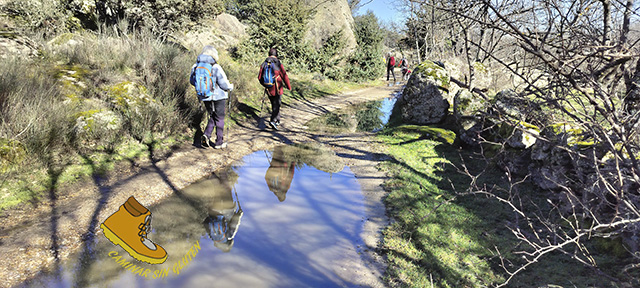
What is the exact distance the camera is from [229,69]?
1109cm

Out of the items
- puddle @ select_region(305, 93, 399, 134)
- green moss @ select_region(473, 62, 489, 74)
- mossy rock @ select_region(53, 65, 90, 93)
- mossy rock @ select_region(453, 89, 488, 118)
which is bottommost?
puddle @ select_region(305, 93, 399, 134)

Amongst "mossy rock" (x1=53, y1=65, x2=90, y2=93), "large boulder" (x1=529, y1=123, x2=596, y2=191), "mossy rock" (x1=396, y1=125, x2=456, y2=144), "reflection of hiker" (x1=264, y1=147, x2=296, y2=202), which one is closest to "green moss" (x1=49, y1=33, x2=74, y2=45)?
"mossy rock" (x1=53, y1=65, x2=90, y2=93)

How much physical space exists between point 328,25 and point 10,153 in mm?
21039

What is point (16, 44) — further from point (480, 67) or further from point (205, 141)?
point (480, 67)

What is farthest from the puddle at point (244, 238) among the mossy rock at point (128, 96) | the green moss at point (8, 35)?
the green moss at point (8, 35)

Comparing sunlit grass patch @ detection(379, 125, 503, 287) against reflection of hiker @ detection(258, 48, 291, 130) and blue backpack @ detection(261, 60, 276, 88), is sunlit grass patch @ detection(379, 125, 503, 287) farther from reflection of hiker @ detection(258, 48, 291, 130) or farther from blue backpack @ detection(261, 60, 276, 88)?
blue backpack @ detection(261, 60, 276, 88)

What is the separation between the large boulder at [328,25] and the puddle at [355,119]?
343 inches

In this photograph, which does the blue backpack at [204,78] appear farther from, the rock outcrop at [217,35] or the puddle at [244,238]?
the rock outcrop at [217,35]

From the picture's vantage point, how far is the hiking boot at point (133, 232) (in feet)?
9.52

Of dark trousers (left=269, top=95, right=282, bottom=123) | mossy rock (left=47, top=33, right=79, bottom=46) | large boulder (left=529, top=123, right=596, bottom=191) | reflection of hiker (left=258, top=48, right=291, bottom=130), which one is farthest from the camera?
dark trousers (left=269, top=95, right=282, bottom=123)

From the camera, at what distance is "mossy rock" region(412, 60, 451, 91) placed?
9625mm

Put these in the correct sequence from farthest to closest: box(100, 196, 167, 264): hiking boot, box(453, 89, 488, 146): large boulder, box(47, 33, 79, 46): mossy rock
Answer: box(47, 33, 79, 46): mossy rock < box(453, 89, 488, 146): large boulder < box(100, 196, 167, 264): hiking boot

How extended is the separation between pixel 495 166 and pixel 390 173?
A: 7.17 feet

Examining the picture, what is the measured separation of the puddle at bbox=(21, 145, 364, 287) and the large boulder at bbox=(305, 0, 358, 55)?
16.8 m
